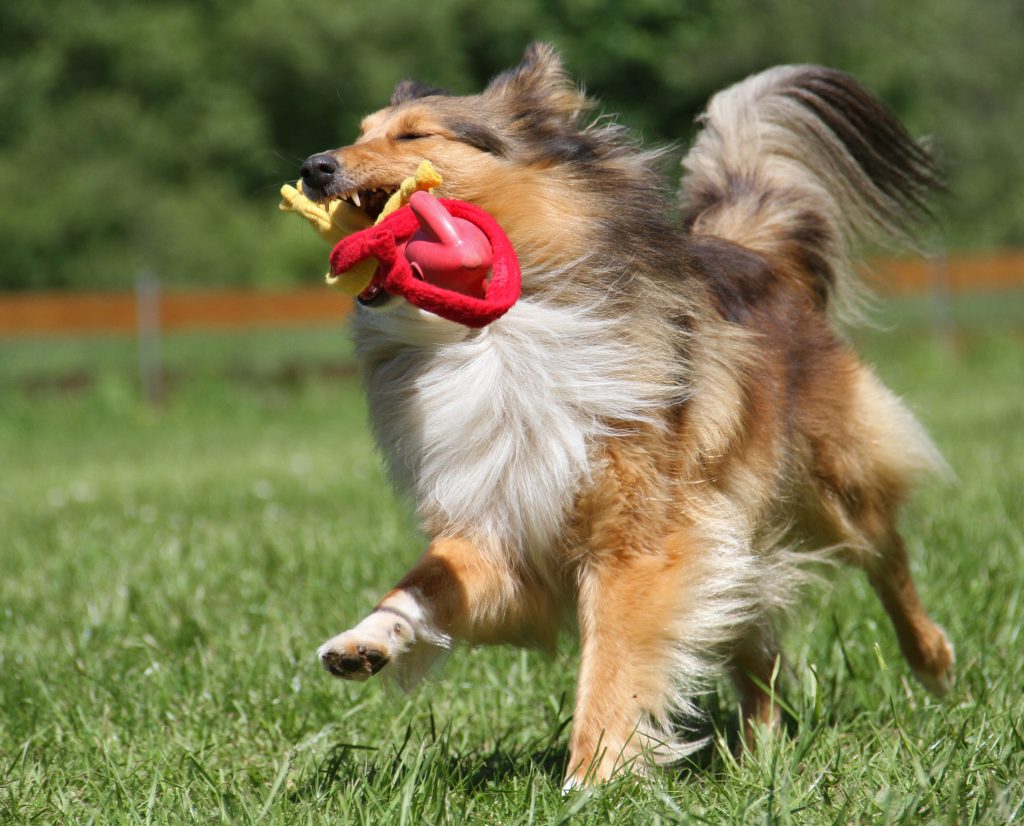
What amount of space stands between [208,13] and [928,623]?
1215 inches

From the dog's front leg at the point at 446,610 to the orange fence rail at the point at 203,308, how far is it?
1322 cm

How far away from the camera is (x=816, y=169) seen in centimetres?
463

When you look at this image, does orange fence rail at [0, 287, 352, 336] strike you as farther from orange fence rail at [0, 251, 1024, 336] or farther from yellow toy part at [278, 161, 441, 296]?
yellow toy part at [278, 161, 441, 296]

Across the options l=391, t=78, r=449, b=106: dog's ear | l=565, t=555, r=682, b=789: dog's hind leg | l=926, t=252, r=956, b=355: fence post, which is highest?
l=391, t=78, r=449, b=106: dog's ear

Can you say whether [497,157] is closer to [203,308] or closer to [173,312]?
[173,312]

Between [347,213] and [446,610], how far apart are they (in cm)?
111

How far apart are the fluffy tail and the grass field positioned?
51 cm

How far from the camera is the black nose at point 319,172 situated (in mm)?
3215

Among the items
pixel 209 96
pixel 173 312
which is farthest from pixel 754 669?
pixel 209 96

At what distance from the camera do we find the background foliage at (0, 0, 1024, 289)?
26.8 meters

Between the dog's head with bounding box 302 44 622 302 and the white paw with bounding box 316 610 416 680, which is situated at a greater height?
the dog's head with bounding box 302 44 622 302

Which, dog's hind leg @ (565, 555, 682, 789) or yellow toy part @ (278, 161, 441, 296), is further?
yellow toy part @ (278, 161, 441, 296)

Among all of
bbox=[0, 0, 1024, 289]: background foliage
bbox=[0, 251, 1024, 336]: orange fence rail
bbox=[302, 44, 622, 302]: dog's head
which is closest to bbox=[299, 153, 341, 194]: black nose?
bbox=[302, 44, 622, 302]: dog's head

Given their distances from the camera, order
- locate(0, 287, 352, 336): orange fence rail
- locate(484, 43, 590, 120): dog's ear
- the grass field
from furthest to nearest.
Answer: locate(0, 287, 352, 336): orange fence rail
locate(484, 43, 590, 120): dog's ear
the grass field
